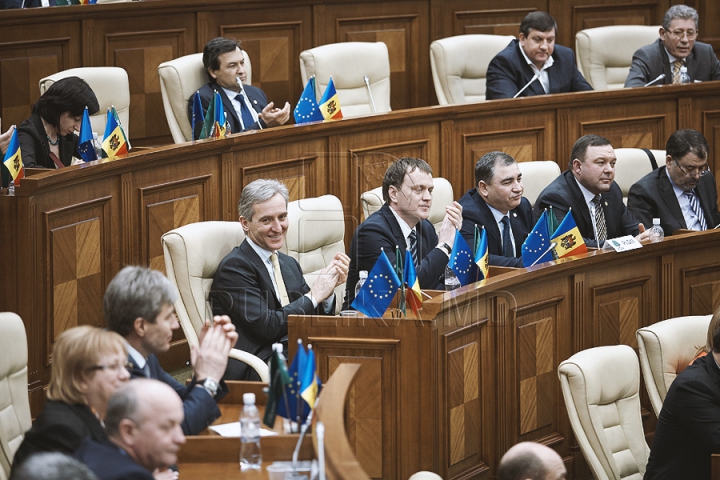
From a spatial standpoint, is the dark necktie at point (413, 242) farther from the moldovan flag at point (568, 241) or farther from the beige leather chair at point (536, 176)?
the beige leather chair at point (536, 176)

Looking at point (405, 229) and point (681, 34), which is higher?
point (681, 34)

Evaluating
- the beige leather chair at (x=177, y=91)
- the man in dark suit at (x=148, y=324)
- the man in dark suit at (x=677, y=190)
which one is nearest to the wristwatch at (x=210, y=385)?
the man in dark suit at (x=148, y=324)

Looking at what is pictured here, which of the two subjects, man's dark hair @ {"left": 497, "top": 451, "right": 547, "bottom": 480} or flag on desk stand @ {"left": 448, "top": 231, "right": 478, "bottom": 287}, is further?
flag on desk stand @ {"left": 448, "top": 231, "right": 478, "bottom": 287}

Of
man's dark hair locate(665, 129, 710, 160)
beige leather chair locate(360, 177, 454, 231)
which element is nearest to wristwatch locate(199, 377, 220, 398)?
beige leather chair locate(360, 177, 454, 231)

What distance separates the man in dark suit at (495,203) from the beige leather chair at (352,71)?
1.58 metres

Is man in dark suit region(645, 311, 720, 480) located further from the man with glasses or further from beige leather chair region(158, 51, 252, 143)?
the man with glasses

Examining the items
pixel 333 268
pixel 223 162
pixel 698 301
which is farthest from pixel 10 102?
pixel 698 301

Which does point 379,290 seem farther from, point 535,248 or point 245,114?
point 245,114

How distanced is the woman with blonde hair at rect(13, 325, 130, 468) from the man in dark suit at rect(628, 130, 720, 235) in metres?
3.57

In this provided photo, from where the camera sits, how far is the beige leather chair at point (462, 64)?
22.0 feet

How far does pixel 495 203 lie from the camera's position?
15.9ft

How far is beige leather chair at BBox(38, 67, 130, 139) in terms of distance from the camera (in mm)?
5465

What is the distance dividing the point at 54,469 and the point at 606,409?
7.76 ft

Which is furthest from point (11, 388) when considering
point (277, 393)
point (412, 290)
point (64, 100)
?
point (64, 100)
